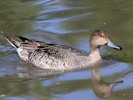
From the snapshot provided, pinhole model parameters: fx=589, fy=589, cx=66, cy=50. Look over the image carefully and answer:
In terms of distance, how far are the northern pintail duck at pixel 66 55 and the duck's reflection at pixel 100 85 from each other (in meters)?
0.43

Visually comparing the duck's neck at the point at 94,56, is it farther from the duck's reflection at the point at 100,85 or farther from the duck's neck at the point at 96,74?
the duck's reflection at the point at 100,85

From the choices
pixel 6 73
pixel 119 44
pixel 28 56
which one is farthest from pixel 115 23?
pixel 6 73

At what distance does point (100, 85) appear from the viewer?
388 inches

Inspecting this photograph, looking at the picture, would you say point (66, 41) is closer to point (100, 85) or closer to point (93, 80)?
point (93, 80)

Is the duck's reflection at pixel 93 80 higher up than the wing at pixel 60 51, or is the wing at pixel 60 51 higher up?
the wing at pixel 60 51

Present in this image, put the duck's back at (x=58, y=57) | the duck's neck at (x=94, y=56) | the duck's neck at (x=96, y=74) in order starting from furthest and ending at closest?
the duck's neck at (x=94, y=56)
the duck's back at (x=58, y=57)
the duck's neck at (x=96, y=74)

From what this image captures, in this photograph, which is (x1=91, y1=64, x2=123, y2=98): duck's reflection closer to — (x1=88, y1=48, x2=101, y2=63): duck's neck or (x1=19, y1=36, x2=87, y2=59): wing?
(x1=88, y1=48, x2=101, y2=63): duck's neck

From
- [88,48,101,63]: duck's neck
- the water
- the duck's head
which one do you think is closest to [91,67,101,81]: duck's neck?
the water

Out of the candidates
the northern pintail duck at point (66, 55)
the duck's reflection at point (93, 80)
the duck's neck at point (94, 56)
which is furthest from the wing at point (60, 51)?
the duck's reflection at point (93, 80)

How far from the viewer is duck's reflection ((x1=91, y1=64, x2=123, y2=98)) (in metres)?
9.28

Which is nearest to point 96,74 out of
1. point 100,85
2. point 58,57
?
point 100,85

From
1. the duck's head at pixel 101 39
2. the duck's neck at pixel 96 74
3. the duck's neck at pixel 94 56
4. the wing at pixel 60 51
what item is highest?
the duck's head at pixel 101 39

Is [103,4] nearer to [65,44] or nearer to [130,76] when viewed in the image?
[65,44]

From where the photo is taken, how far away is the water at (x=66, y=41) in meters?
9.44
